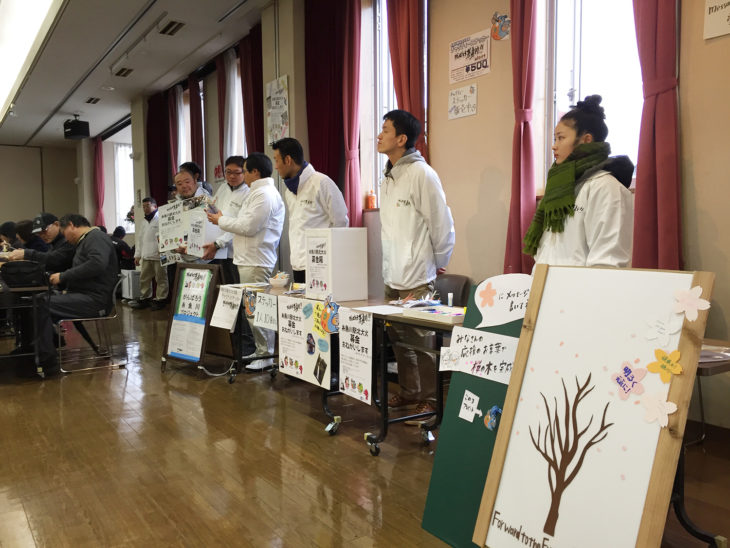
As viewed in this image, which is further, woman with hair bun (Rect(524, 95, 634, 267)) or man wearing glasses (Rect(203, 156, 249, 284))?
man wearing glasses (Rect(203, 156, 249, 284))

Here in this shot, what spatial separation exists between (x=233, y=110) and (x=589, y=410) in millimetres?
6517

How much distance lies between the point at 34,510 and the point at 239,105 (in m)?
5.78

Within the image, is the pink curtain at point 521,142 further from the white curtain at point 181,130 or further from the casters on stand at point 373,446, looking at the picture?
the white curtain at point 181,130

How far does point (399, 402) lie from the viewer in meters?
3.28

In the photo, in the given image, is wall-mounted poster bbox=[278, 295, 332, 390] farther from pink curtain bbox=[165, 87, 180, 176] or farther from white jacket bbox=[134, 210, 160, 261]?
pink curtain bbox=[165, 87, 180, 176]

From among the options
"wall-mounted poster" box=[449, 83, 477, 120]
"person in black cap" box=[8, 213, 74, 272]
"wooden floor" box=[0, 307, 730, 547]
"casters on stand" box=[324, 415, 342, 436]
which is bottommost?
"wooden floor" box=[0, 307, 730, 547]

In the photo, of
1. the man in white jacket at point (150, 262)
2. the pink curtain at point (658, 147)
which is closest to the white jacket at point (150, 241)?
the man in white jacket at point (150, 262)

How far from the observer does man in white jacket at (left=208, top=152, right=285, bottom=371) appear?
13.7 feet

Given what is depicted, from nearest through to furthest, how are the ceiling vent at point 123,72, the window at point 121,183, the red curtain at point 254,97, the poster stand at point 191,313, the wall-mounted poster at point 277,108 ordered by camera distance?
the poster stand at point 191,313 → the wall-mounted poster at point 277,108 → the red curtain at point 254,97 → the ceiling vent at point 123,72 → the window at point 121,183

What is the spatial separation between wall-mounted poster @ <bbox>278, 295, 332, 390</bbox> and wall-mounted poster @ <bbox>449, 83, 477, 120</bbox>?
1.86 metres

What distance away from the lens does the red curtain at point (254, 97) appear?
6176mm

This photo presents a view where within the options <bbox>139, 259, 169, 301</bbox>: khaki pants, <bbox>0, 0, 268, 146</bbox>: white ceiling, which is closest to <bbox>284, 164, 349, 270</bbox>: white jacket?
<bbox>0, 0, 268, 146</bbox>: white ceiling

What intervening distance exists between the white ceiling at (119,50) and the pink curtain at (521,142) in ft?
10.1

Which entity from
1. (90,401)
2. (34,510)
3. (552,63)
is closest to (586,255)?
(552,63)
